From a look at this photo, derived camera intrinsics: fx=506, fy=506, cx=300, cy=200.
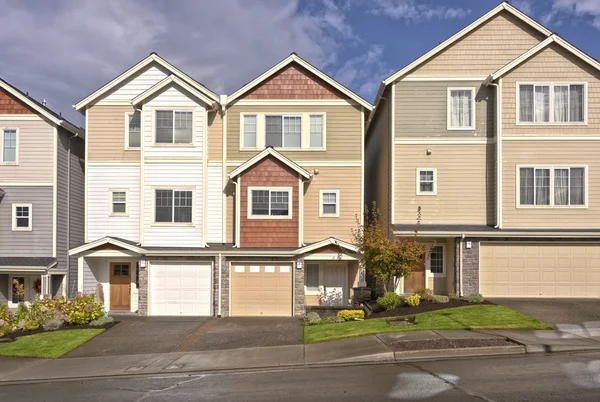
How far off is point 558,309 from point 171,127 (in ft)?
53.2

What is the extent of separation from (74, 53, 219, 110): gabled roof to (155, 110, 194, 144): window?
4.01 ft

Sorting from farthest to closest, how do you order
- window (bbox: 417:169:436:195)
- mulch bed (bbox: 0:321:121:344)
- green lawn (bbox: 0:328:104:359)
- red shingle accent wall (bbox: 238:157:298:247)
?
window (bbox: 417:169:436:195), red shingle accent wall (bbox: 238:157:298:247), mulch bed (bbox: 0:321:121:344), green lawn (bbox: 0:328:104:359)

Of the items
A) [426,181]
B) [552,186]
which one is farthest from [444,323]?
[552,186]

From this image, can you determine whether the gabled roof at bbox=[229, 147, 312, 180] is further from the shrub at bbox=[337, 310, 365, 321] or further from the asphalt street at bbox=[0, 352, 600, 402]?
the asphalt street at bbox=[0, 352, 600, 402]

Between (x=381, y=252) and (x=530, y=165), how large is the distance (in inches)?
295

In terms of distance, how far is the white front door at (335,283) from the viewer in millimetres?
21344

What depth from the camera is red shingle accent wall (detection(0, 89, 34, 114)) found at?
22344mm

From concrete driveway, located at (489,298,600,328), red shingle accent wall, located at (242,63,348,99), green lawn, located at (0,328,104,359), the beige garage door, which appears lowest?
green lawn, located at (0,328,104,359)

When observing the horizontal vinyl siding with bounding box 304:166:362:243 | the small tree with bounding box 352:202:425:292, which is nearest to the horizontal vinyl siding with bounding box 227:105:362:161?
the horizontal vinyl siding with bounding box 304:166:362:243

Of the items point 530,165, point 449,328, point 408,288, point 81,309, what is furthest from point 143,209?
point 530,165

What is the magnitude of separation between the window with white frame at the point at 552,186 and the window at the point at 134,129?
52.6 feet

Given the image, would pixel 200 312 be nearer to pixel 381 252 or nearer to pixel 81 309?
pixel 81 309

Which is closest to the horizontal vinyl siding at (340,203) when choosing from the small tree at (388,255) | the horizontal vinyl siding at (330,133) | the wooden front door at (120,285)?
the horizontal vinyl siding at (330,133)

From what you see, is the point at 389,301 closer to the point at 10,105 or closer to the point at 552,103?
the point at 552,103
